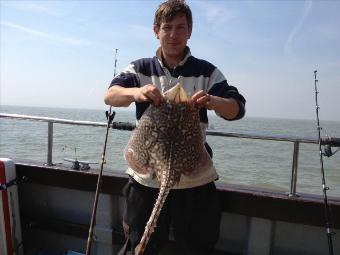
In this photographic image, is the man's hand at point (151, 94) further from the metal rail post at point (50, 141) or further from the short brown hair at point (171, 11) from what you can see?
the metal rail post at point (50, 141)

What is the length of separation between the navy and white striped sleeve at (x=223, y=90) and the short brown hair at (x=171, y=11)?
1.48ft

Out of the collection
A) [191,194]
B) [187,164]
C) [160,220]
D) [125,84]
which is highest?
[125,84]

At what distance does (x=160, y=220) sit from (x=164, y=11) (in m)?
1.61

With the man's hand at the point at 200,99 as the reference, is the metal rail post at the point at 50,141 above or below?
below

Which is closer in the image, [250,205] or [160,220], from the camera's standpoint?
[160,220]

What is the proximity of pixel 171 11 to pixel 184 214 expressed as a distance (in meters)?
1.54

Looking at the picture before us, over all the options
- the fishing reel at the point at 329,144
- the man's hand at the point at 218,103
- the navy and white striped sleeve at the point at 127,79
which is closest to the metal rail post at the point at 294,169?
the fishing reel at the point at 329,144

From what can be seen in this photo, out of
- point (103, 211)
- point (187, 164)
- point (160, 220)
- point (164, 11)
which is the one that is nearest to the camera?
point (187, 164)

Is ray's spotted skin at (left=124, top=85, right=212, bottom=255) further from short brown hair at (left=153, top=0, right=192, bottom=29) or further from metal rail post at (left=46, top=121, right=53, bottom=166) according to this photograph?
metal rail post at (left=46, top=121, right=53, bottom=166)

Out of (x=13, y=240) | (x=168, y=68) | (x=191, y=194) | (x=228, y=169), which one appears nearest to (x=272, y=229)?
(x=191, y=194)

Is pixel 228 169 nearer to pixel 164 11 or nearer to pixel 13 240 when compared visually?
pixel 13 240

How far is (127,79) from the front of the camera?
9.80 feet

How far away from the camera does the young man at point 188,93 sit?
2904mm

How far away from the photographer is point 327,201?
11.4 feet
